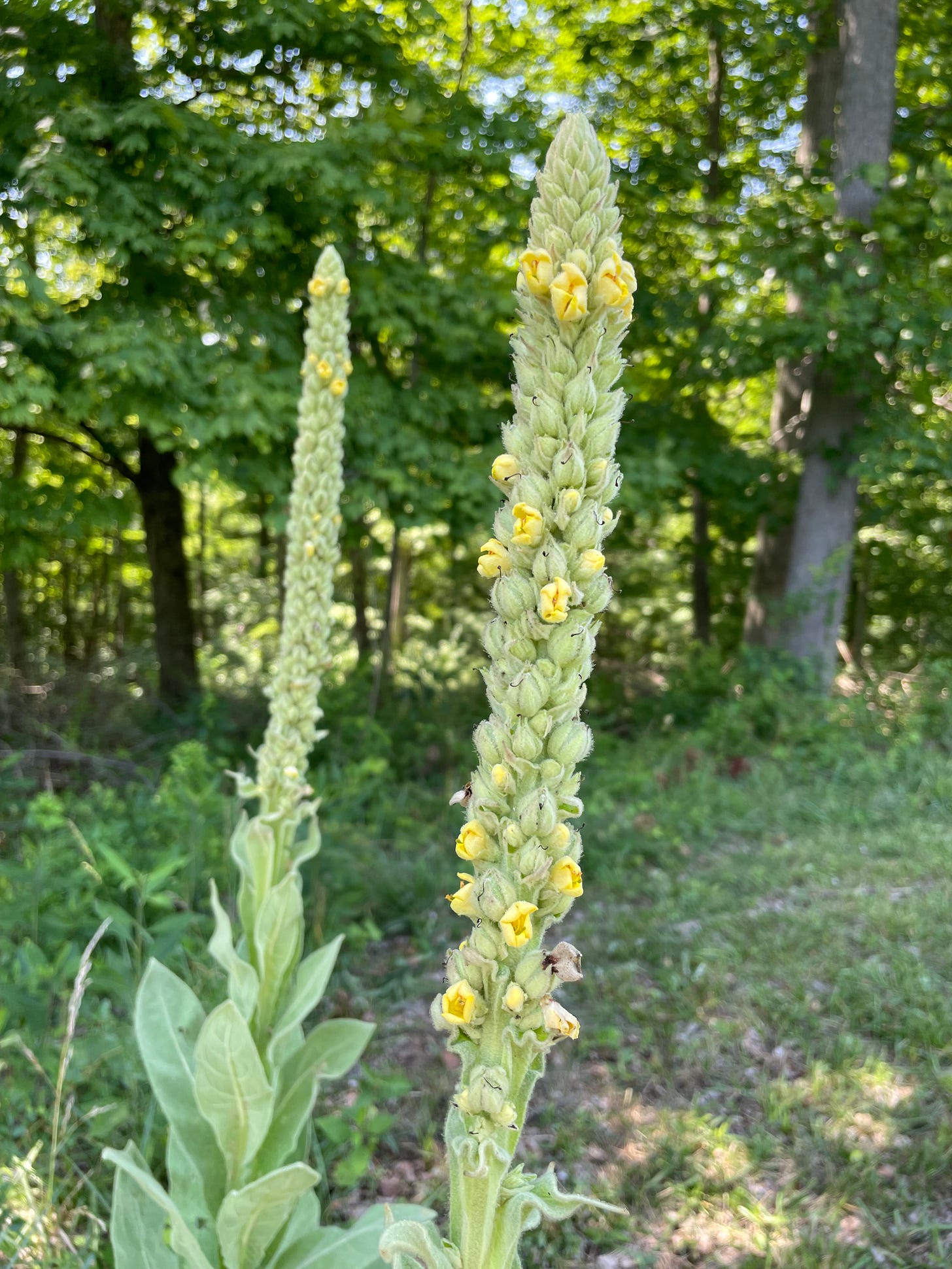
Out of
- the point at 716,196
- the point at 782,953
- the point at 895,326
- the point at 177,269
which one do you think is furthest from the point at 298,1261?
the point at 716,196

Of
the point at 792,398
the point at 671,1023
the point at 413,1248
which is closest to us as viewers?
the point at 413,1248

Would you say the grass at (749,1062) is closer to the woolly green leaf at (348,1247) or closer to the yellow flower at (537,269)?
the woolly green leaf at (348,1247)

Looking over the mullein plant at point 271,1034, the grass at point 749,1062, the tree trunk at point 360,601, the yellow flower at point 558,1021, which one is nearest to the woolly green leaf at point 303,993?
the mullein plant at point 271,1034

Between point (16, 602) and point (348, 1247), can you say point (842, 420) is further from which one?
point (348, 1247)

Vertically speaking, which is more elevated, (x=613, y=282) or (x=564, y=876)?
(x=613, y=282)

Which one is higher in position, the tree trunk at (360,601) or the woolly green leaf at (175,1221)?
the tree trunk at (360,601)

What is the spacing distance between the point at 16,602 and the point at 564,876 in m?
7.70

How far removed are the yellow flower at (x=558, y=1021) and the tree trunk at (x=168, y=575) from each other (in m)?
6.83

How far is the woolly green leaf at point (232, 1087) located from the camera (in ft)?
5.94

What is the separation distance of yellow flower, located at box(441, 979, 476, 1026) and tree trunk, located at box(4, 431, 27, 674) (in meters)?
6.52

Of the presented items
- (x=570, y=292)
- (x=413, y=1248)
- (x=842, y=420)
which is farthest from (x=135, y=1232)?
(x=842, y=420)

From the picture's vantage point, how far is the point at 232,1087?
1.85 meters

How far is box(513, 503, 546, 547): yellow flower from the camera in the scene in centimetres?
104

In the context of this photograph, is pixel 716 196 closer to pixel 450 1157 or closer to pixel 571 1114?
pixel 571 1114
